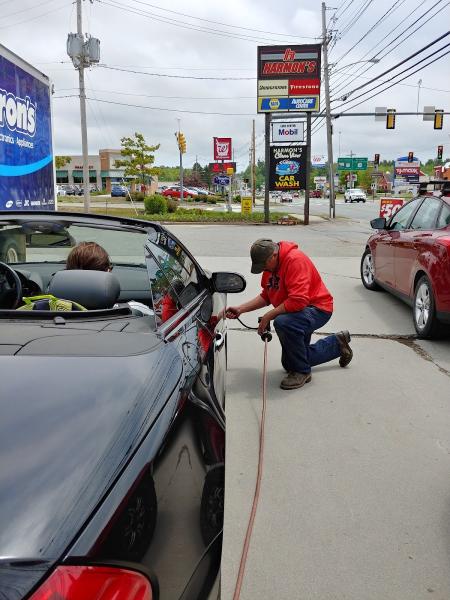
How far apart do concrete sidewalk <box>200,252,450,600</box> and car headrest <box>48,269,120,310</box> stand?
1.31 metres

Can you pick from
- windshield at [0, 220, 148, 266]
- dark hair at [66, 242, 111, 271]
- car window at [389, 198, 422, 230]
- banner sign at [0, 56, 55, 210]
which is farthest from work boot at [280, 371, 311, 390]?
banner sign at [0, 56, 55, 210]

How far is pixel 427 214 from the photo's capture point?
6.83 meters

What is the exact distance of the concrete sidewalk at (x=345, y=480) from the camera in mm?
2393

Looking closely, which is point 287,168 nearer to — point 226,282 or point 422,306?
point 422,306

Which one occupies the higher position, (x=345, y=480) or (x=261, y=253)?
(x=261, y=253)

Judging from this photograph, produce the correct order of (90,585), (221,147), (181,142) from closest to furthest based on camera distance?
(90,585) < (221,147) < (181,142)

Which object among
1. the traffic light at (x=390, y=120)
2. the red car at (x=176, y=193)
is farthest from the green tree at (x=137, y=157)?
the traffic light at (x=390, y=120)

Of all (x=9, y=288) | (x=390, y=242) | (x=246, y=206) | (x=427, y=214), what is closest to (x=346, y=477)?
(x=9, y=288)

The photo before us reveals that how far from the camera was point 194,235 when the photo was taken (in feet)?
65.2

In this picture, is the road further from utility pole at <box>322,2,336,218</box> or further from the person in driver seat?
utility pole at <box>322,2,336,218</box>

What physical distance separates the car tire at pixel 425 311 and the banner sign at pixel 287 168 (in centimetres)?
2043

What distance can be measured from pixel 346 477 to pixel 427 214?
15.0 feet

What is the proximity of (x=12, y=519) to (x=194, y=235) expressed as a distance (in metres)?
19.1

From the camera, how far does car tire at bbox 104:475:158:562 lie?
1.10 meters
